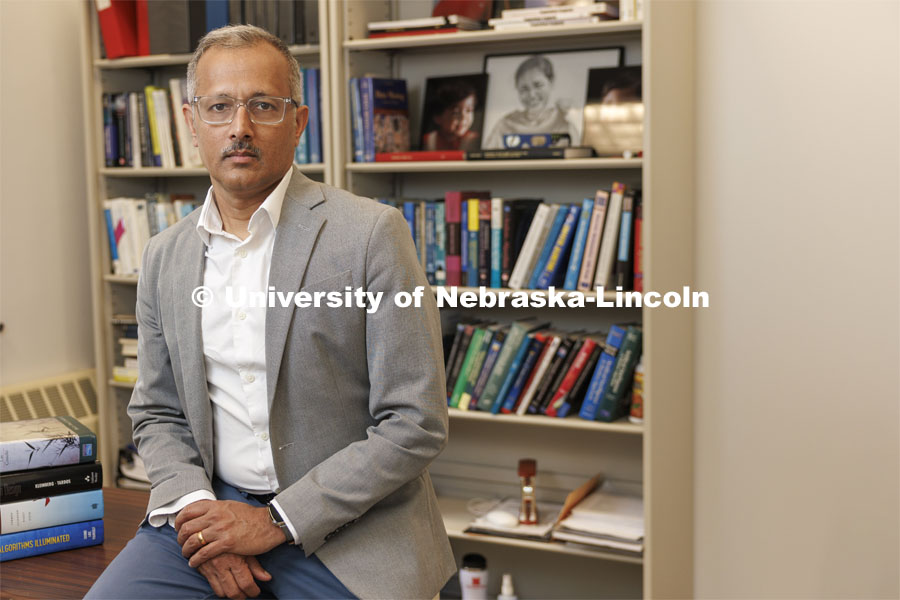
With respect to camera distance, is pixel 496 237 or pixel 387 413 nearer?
pixel 387 413

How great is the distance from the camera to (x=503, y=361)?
265 centimetres

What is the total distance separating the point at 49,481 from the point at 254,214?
2.01ft

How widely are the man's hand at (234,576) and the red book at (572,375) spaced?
1.32m

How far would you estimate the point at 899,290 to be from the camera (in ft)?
7.70

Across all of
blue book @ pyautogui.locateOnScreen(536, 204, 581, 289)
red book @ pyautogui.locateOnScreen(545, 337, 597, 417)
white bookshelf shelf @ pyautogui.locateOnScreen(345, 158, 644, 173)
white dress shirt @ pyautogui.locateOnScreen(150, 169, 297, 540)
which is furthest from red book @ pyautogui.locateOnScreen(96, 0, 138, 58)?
red book @ pyautogui.locateOnScreen(545, 337, 597, 417)

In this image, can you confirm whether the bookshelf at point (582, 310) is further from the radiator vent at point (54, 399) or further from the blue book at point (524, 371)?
the radiator vent at point (54, 399)

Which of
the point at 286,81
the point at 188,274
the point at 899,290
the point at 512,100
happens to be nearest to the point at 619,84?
the point at 512,100

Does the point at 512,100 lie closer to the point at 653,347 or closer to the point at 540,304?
the point at 540,304

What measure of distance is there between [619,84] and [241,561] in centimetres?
179

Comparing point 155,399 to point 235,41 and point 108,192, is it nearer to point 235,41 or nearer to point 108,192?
point 235,41

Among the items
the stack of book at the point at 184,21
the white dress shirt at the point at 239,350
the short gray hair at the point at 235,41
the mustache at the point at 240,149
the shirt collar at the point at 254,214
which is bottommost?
the white dress shirt at the point at 239,350

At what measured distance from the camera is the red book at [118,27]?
9.83 ft

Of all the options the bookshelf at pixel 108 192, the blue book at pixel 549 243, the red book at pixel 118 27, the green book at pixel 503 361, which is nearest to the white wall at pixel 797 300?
the blue book at pixel 549 243

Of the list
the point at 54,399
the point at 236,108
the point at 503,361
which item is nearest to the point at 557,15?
the point at 503,361
